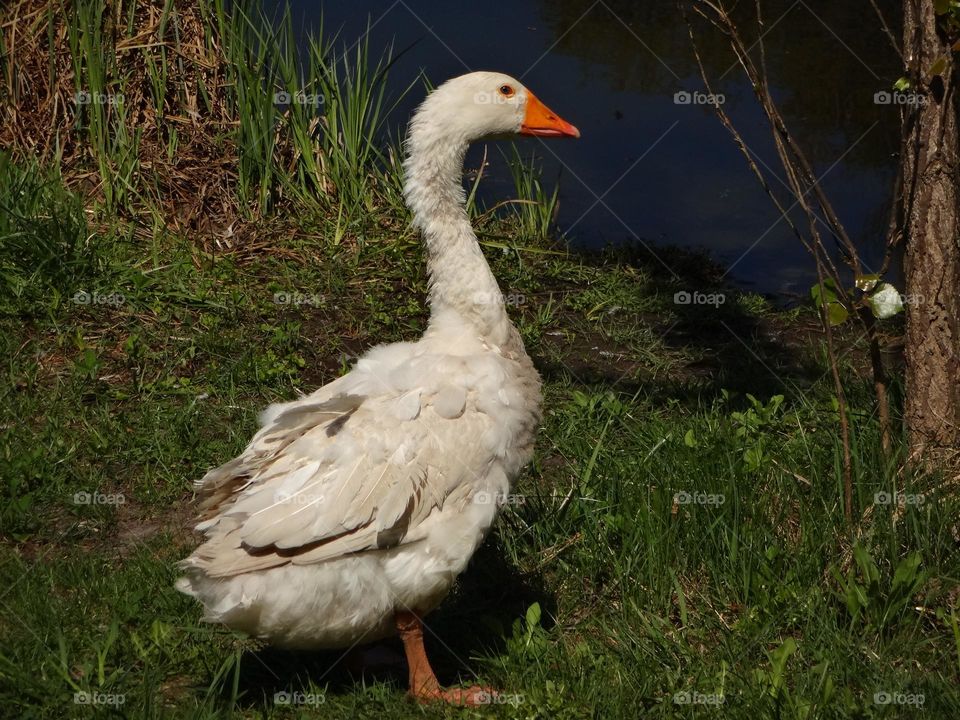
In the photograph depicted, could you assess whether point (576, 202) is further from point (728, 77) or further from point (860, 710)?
point (860, 710)

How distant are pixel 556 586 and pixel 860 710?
1.35 m

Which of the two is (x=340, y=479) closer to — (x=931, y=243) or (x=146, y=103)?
(x=931, y=243)

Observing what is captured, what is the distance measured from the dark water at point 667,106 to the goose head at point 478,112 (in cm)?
311

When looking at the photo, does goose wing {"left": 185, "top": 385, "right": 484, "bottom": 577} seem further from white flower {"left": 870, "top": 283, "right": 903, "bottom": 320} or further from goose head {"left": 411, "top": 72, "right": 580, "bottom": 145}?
→ white flower {"left": 870, "top": 283, "right": 903, "bottom": 320}

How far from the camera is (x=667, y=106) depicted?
9.76 metres

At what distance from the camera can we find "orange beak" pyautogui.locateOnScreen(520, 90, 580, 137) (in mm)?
4805

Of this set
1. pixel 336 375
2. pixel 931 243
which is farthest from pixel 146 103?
pixel 931 243

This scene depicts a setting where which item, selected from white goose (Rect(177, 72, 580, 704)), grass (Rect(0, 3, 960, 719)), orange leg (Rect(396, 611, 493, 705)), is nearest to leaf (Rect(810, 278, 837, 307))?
grass (Rect(0, 3, 960, 719))

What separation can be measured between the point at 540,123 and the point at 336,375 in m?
2.09

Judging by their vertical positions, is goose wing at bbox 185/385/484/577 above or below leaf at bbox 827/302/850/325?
below

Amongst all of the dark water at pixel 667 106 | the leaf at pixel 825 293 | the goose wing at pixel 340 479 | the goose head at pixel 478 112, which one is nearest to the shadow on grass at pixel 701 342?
the dark water at pixel 667 106

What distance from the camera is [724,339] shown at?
22.6 ft

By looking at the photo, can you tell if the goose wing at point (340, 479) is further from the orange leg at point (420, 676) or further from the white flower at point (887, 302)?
the white flower at point (887, 302)

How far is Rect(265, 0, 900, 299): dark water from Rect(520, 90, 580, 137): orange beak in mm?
2959
